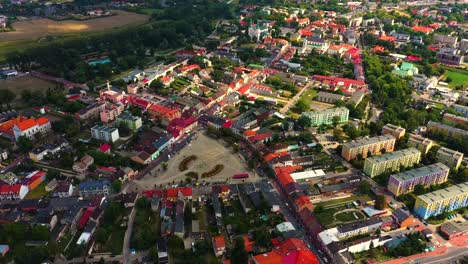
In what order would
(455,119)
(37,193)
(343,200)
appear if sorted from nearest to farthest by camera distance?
(343,200)
(37,193)
(455,119)

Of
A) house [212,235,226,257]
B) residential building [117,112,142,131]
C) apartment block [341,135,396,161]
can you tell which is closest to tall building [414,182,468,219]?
apartment block [341,135,396,161]

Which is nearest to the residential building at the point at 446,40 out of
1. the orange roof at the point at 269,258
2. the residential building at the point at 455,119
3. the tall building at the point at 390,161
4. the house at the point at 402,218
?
the residential building at the point at 455,119

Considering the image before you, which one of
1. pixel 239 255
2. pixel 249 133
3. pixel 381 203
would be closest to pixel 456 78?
pixel 249 133

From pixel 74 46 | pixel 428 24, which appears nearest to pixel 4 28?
pixel 74 46

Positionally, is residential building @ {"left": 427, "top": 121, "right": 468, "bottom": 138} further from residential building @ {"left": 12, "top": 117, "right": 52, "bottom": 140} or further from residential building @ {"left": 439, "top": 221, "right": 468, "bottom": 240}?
residential building @ {"left": 12, "top": 117, "right": 52, "bottom": 140}

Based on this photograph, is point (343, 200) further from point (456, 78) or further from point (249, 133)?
point (456, 78)

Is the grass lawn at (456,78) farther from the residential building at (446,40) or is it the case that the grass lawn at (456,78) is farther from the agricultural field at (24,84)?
the agricultural field at (24,84)
